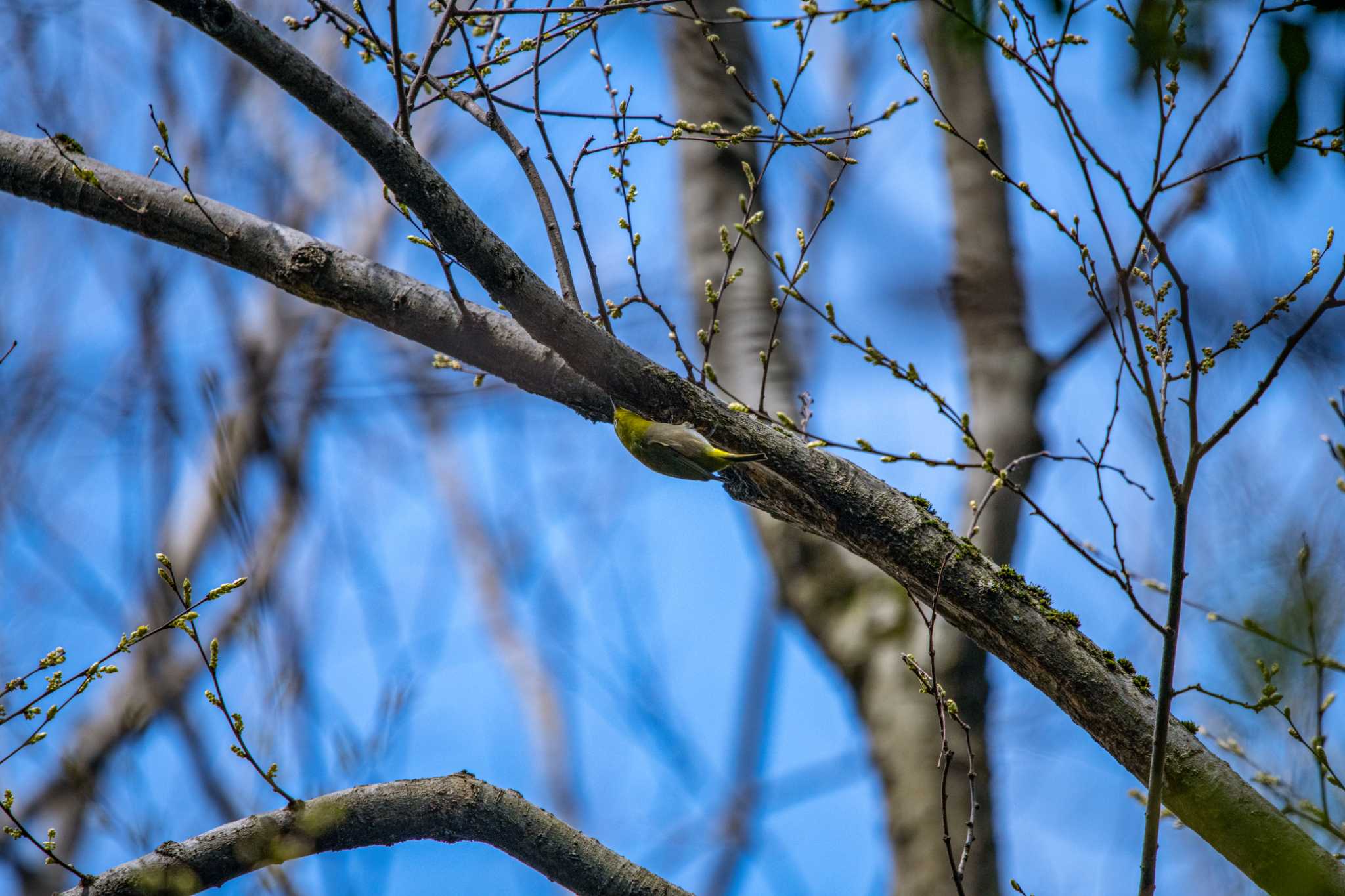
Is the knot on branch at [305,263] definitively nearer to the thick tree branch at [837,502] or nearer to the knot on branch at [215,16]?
the thick tree branch at [837,502]

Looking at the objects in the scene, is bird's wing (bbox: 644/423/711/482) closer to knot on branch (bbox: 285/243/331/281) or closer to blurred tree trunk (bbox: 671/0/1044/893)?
knot on branch (bbox: 285/243/331/281)

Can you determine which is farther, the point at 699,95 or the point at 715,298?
the point at 699,95

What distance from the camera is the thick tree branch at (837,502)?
5.86 ft

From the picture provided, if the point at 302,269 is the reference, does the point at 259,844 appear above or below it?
below

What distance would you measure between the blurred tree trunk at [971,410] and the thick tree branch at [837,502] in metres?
1.29

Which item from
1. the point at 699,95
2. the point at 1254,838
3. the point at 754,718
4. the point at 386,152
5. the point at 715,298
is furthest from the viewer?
the point at 754,718

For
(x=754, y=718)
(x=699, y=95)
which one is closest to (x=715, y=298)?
(x=699, y=95)

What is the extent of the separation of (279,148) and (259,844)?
24.2ft

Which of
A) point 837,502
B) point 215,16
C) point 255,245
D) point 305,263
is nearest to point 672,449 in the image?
point 837,502

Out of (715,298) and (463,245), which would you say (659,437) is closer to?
(715,298)

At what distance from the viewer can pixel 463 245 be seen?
1.91 meters

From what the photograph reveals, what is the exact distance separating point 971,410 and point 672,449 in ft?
6.94

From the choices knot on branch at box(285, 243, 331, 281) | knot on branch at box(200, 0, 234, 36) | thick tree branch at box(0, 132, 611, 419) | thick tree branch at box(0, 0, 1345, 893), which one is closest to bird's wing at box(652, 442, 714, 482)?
thick tree branch at box(0, 0, 1345, 893)

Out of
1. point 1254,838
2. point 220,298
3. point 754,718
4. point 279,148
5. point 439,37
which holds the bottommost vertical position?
point 1254,838
